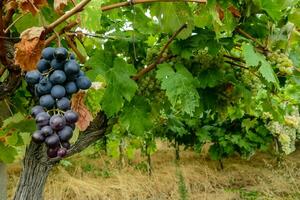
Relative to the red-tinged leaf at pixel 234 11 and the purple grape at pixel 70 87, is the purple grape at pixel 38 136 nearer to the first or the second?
the purple grape at pixel 70 87

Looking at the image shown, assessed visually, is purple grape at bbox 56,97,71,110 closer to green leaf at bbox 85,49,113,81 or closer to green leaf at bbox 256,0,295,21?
green leaf at bbox 85,49,113,81

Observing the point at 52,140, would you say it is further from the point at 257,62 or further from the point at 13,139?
the point at 257,62

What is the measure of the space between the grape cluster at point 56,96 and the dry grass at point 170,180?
7.89m

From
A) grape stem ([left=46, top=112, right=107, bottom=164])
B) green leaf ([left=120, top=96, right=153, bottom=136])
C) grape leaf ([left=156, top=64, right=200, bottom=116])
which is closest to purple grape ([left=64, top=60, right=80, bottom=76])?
grape leaf ([left=156, top=64, right=200, bottom=116])

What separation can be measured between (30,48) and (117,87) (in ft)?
3.03

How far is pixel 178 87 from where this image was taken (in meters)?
2.06

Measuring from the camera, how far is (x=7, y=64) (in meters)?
1.33

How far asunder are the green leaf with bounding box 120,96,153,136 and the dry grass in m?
6.65

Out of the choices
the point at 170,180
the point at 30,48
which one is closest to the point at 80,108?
the point at 30,48

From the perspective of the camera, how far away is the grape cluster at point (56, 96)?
988 millimetres

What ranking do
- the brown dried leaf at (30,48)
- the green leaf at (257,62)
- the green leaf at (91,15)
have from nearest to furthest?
the brown dried leaf at (30,48)
the green leaf at (91,15)
the green leaf at (257,62)

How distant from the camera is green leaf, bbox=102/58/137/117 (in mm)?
1958

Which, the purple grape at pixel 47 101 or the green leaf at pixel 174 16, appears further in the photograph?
the green leaf at pixel 174 16

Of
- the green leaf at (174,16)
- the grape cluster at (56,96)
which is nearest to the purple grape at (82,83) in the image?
the grape cluster at (56,96)
